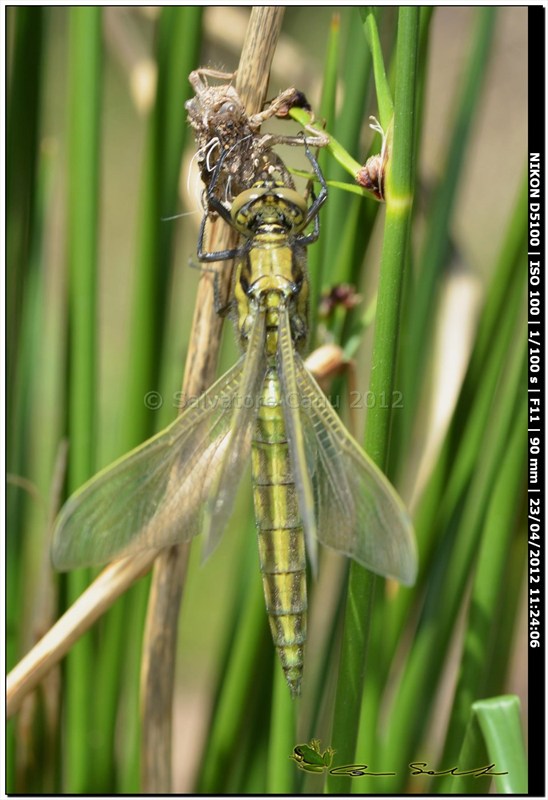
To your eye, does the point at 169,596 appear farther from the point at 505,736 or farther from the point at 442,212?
the point at 442,212

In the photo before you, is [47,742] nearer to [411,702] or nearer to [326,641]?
[326,641]

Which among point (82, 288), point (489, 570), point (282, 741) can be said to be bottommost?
point (282, 741)

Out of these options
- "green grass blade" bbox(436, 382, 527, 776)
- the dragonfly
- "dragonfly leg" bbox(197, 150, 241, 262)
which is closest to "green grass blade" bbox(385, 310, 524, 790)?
"green grass blade" bbox(436, 382, 527, 776)

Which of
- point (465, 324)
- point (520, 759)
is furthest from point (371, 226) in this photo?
point (520, 759)

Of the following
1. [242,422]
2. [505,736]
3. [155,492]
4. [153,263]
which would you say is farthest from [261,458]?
[505,736]

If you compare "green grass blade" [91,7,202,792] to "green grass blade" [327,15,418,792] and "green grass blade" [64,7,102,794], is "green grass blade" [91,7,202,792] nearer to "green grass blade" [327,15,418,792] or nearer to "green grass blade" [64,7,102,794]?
"green grass blade" [64,7,102,794]

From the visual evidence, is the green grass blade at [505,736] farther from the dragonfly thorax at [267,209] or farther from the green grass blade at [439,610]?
the dragonfly thorax at [267,209]
